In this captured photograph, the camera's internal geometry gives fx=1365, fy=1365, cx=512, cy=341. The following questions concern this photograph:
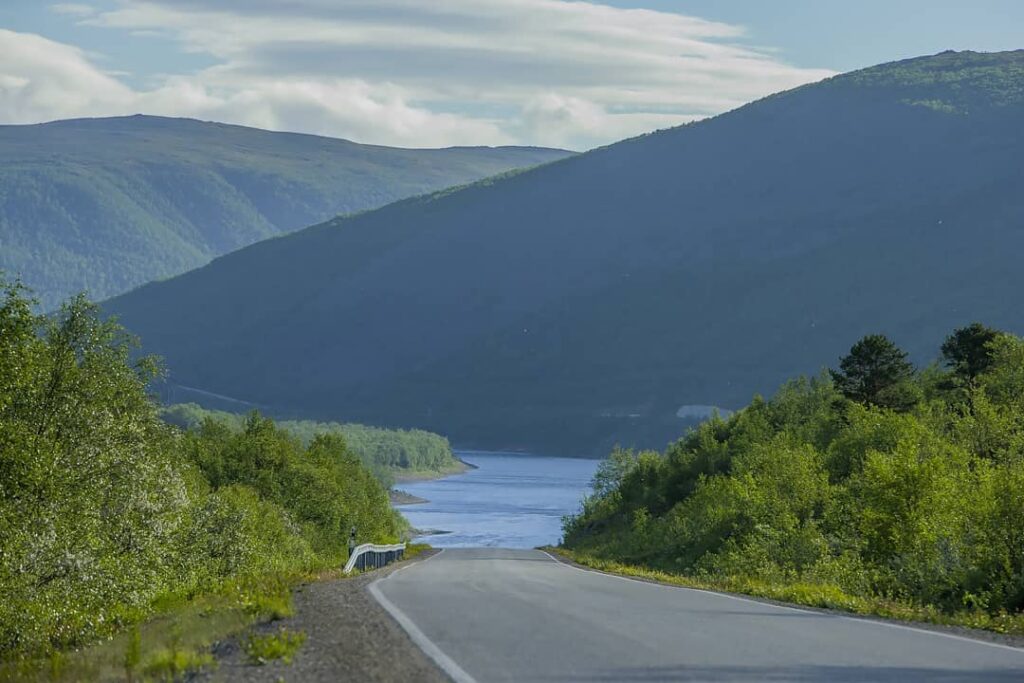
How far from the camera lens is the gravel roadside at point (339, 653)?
11.9 meters

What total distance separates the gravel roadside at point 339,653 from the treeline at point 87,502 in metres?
11.1

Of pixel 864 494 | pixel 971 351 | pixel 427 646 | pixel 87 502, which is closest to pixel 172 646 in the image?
pixel 427 646

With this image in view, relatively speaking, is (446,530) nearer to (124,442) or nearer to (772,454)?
(772,454)

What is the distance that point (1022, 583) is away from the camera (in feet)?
66.0

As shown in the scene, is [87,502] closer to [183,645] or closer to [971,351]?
[183,645]

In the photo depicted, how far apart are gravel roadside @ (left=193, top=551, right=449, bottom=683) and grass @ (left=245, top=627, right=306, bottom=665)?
3.0 inches

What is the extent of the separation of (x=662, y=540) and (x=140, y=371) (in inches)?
1088

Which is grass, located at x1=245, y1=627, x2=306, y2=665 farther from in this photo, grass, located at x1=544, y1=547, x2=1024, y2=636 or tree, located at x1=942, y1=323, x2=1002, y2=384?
tree, located at x1=942, y1=323, x2=1002, y2=384

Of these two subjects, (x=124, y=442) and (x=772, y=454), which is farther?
(x=772, y=454)

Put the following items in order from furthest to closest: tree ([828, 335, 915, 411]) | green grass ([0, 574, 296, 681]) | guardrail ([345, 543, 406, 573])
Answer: tree ([828, 335, 915, 411]), guardrail ([345, 543, 406, 573]), green grass ([0, 574, 296, 681])

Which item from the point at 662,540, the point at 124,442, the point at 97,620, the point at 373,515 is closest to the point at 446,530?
the point at 373,515

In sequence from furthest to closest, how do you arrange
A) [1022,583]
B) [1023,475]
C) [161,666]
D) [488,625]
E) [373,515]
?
[373,515]
[1023,475]
[1022,583]
[488,625]
[161,666]

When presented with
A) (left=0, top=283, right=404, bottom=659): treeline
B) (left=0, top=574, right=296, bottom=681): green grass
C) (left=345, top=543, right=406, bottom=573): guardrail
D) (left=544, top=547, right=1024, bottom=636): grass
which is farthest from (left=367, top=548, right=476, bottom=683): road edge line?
(left=345, top=543, right=406, bottom=573): guardrail

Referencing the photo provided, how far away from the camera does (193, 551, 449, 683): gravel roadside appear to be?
11.9 metres
